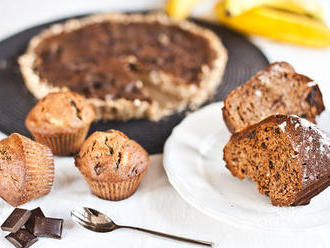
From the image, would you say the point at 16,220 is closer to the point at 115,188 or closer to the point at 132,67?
the point at 115,188

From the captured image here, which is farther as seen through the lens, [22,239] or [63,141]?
[63,141]

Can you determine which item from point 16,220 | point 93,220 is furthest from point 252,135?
point 16,220

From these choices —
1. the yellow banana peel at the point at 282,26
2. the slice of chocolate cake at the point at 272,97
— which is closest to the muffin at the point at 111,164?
the slice of chocolate cake at the point at 272,97

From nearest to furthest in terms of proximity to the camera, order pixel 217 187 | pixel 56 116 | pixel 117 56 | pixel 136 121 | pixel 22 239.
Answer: pixel 22 239 < pixel 217 187 < pixel 56 116 < pixel 136 121 < pixel 117 56

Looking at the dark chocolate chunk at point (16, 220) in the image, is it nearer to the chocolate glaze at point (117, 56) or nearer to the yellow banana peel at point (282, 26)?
the chocolate glaze at point (117, 56)

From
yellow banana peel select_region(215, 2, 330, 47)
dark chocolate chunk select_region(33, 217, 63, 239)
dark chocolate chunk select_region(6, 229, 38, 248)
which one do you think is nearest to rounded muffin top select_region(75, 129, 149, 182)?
dark chocolate chunk select_region(33, 217, 63, 239)
